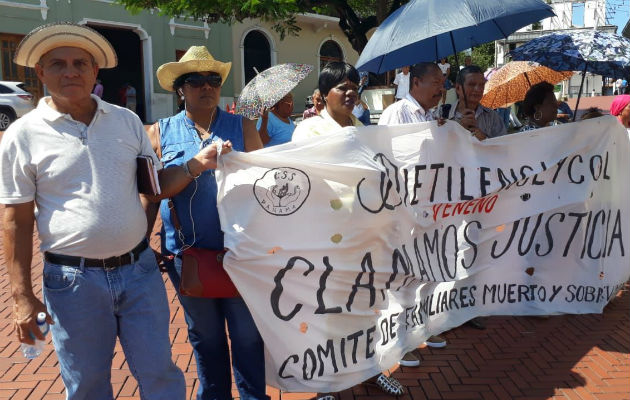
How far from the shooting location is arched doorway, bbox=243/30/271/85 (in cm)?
2478

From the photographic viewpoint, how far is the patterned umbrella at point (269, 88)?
4.07m

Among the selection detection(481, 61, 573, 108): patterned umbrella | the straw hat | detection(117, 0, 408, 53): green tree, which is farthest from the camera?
detection(117, 0, 408, 53): green tree

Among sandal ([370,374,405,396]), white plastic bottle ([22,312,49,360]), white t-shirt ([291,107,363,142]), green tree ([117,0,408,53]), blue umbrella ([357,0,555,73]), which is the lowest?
sandal ([370,374,405,396])

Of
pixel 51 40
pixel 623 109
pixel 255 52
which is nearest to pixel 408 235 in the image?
pixel 51 40

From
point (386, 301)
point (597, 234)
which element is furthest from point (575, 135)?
point (386, 301)

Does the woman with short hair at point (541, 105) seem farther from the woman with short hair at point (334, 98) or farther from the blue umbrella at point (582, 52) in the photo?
the woman with short hair at point (334, 98)

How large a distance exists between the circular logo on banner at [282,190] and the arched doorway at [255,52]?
73.7 feet

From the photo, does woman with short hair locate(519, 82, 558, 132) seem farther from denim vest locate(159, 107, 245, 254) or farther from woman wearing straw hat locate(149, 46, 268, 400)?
denim vest locate(159, 107, 245, 254)

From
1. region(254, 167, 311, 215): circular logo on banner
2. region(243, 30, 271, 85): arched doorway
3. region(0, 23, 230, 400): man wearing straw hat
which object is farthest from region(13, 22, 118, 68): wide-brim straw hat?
region(243, 30, 271, 85): arched doorway

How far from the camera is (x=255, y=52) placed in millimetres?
25172

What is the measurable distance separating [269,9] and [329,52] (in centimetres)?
1905

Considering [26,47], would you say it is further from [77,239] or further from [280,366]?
[280,366]

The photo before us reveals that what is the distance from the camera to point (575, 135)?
4172 mm

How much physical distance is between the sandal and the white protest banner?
158 mm
